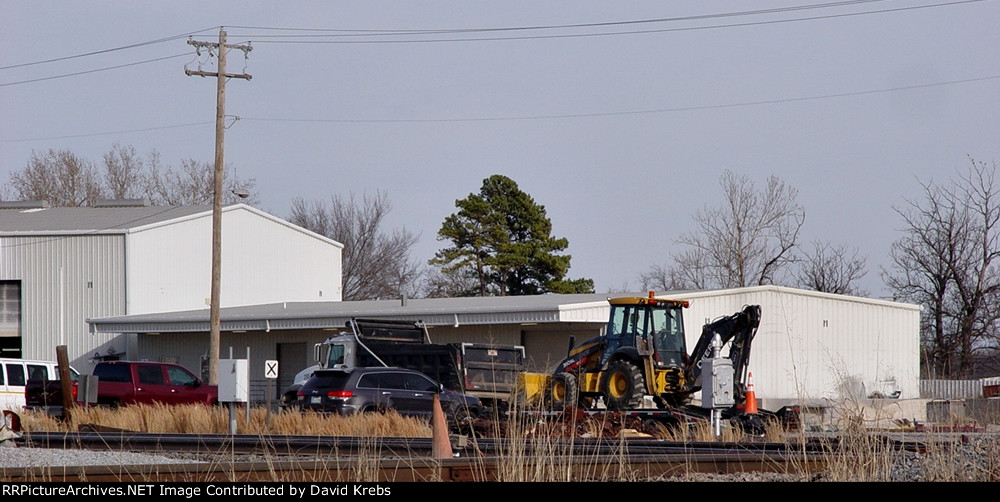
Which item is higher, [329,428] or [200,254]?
[200,254]

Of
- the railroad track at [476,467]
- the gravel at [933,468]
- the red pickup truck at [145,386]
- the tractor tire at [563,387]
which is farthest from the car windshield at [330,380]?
the gravel at [933,468]

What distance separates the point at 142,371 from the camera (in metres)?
28.2

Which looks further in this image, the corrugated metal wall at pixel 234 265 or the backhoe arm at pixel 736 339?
the corrugated metal wall at pixel 234 265

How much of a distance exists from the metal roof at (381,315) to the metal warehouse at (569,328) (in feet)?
0.13

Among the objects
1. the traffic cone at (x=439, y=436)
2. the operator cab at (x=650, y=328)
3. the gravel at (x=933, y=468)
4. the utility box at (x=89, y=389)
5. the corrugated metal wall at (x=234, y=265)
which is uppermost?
the corrugated metal wall at (x=234, y=265)

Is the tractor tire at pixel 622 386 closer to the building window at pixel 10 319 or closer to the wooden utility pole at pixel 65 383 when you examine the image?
the wooden utility pole at pixel 65 383

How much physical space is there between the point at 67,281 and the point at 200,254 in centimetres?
561

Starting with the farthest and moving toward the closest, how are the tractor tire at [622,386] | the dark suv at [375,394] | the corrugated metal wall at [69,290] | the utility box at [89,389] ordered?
the corrugated metal wall at [69,290] → the dark suv at [375,394] → the tractor tire at [622,386] → the utility box at [89,389]

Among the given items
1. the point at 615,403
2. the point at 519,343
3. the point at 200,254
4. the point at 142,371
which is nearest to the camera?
the point at 615,403

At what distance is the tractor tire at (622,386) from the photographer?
22.4m

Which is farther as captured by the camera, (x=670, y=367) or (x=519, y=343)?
(x=519, y=343)

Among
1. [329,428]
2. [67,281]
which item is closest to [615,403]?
[329,428]

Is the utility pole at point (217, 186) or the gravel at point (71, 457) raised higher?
the utility pole at point (217, 186)
